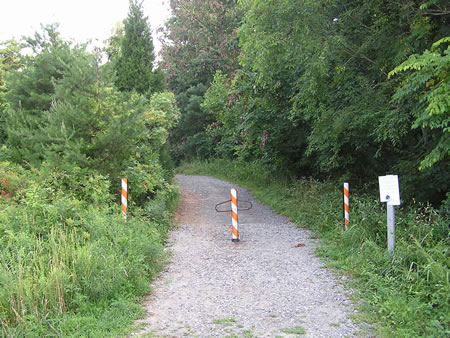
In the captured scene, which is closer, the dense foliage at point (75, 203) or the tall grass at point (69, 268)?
the tall grass at point (69, 268)

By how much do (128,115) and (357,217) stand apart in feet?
19.1

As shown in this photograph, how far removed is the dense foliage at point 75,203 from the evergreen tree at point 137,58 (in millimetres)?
2740

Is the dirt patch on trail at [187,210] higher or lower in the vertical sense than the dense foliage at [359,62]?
lower

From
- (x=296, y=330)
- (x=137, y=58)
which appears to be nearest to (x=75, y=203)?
(x=296, y=330)

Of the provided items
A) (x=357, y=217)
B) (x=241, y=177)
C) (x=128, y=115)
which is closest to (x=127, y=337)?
(x=357, y=217)

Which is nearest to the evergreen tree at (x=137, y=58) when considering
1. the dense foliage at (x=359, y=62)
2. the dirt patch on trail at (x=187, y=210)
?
the dirt patch on trail at (x=187, y=210)

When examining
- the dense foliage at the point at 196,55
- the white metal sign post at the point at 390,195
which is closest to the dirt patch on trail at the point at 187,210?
the white metal sign post at the point at 390,195

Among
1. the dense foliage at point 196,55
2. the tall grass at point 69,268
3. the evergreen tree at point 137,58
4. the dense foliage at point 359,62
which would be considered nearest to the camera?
the tall grass at point 69,268

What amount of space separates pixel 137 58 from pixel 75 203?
11.3 metres

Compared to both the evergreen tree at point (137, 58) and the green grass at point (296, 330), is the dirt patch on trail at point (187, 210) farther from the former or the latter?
the green grass at point (296, 330)

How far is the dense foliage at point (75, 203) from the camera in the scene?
5039 mm

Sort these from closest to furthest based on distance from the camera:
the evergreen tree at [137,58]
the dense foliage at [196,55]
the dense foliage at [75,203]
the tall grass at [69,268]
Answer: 1. the tall grass at [69,268]
2. the dense foliage at [75,203]
3. the evergreen tree at [137,58]
4. the dense foliage at [196,55]

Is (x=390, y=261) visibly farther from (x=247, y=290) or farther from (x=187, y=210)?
(x=187, y=210)

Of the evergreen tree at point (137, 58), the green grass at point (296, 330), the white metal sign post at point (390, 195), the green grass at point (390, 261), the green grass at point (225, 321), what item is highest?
the evergreen tree at point (137, 58)
